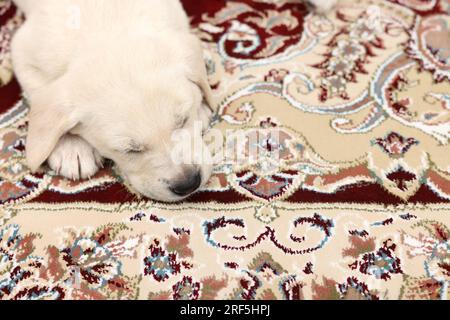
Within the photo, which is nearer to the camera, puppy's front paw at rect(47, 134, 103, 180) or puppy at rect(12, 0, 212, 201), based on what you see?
puppy at rect(12, 0, 212, 201)

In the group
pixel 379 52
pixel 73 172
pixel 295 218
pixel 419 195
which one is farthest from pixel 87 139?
pixel 379 52

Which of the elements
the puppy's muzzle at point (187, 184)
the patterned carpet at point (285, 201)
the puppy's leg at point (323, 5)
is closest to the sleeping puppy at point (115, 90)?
the puppy's muzzle at point (187, 184)

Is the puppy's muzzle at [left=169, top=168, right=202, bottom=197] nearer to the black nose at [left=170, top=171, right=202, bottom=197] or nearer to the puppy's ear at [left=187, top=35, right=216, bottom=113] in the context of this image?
the black nose at [left=170, top=171, right=202, bottom=197]

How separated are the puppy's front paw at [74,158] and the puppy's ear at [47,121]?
69mm

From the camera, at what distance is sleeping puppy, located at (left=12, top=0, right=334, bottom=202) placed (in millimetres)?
1585

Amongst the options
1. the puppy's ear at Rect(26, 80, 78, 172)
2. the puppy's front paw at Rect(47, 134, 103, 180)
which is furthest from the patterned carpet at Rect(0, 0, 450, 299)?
the puppy's ear at Rect(26, 80, 78, 172)

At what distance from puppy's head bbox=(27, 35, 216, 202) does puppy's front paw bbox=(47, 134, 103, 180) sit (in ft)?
0.27

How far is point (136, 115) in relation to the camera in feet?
5.12

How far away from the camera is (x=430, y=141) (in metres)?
1.88

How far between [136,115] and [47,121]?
0.38 meters

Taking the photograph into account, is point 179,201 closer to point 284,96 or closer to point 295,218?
point 295,218

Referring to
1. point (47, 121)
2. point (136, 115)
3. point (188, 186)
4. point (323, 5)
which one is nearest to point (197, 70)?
point (136, 115)
